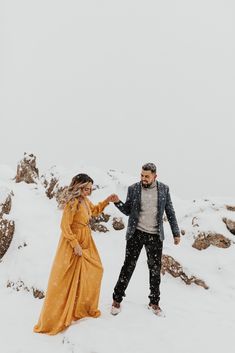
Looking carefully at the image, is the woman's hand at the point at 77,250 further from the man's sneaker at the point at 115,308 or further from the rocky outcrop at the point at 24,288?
the rocky outcrop at the point at 24,288

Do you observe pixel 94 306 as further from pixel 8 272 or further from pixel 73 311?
pixel 8 272

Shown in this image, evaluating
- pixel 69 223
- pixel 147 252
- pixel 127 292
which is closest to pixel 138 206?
pixel 147 252

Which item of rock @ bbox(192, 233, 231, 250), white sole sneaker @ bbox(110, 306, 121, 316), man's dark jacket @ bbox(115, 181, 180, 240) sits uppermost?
rock @ bbox(192, 233, 231, 250)

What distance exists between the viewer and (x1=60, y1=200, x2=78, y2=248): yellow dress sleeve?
628 centimetres

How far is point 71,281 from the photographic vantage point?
6453 mm

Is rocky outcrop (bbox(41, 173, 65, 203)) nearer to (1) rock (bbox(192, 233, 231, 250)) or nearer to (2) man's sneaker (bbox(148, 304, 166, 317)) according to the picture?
(1) rock (bbox(192, 233, 231, 250))

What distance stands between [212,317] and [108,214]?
18.6ft

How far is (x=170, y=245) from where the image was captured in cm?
1111

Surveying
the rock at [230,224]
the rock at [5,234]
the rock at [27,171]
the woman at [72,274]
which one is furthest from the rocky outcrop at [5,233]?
the rock at [230,224]

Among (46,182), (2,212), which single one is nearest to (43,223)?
(2,212)

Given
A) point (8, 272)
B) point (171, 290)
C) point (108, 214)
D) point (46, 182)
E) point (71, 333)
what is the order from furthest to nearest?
point (46, 182) < point (108, 214) < point (8, 272) < point (171, 290) < point (71, 333)

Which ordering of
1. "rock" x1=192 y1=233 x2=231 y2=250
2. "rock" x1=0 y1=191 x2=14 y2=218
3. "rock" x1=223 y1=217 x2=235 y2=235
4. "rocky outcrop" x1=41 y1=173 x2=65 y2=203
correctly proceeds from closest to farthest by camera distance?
"rock" x1=192 y1=233 x2=231 y2=250, "rock" x1=223 y1=217 x2=235 y2=235, "rock" x1=0 y1=191 x2=14 y2=218, "rocky outcrop" x1=41 y1=173 x2=65 y2=203

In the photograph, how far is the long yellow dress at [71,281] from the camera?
6.35 m

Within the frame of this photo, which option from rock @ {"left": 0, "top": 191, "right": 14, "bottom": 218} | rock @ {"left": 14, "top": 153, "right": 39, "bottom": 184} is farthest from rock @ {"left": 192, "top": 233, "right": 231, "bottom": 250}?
rock @ {"left": 14, "top": 153, "right": 39, "bottom": 184}
